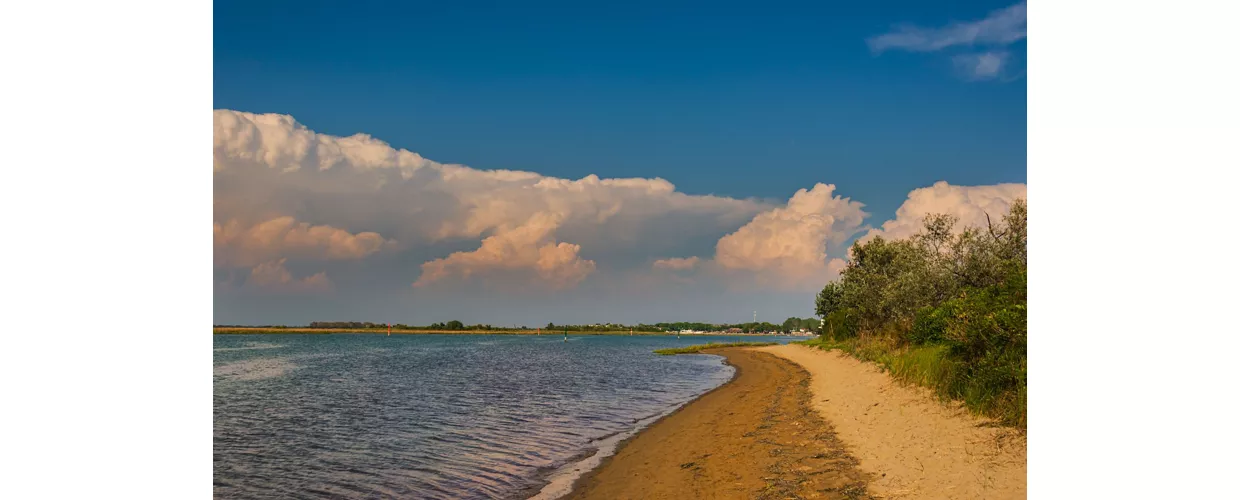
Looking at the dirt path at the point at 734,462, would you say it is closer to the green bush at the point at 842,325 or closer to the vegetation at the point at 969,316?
the vegetation at the point at 969,316

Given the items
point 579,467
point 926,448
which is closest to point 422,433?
point 579,467

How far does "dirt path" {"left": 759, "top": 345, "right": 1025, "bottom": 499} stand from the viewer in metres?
A: 10.1

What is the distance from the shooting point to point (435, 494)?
43.1 ft

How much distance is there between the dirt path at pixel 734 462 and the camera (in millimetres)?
11438

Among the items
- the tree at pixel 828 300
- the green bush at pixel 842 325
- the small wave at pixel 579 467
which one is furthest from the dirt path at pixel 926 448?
the tree at pixel 828 300

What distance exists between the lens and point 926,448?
1259 centimetres

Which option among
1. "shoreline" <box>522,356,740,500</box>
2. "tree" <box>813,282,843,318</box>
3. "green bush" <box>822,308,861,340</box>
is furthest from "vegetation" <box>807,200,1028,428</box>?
"tree" <box>813,282,843,318</box>

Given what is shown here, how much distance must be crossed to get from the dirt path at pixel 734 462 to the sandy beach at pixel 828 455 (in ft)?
0.07

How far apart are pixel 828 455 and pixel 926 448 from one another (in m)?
1.83

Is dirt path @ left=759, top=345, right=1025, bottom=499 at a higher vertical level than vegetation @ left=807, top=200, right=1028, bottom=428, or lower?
lower

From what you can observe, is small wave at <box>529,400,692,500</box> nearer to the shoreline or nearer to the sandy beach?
the shoreline

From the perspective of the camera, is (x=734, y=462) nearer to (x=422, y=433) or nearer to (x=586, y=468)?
(x=586, y=468)

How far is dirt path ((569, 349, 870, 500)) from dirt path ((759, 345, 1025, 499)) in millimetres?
451
